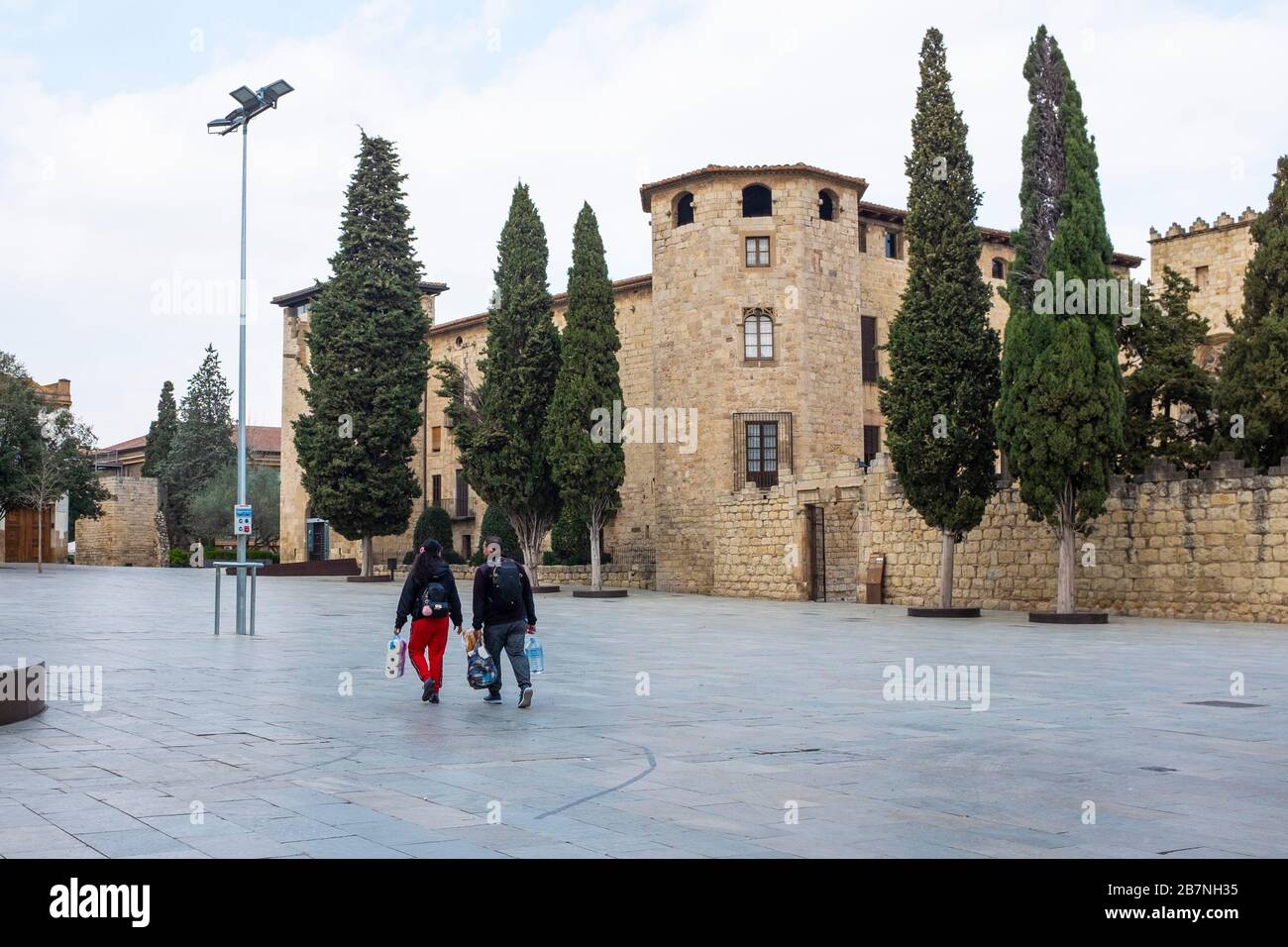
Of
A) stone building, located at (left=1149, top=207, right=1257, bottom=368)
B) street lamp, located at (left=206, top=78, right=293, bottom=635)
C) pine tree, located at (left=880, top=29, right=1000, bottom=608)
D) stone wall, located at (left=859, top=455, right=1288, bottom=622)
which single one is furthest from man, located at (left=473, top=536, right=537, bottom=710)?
stone building, located at (left=1149, top=207, right=1257, bottom=368)

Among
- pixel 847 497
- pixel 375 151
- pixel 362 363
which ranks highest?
pixel 375 151

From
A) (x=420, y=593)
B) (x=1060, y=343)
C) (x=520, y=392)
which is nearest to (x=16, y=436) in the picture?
(x=520, y=392)

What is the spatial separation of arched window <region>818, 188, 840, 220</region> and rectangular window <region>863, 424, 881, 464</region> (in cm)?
627

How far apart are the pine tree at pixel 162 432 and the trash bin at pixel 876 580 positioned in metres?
48.4

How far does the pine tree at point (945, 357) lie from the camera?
24.9 metres

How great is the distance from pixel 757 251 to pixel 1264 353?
52.8ft

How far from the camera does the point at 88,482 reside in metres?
46.5

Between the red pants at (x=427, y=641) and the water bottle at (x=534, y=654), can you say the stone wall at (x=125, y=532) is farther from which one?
the water bottle at (x=534, y=654)

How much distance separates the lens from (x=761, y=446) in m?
35.3

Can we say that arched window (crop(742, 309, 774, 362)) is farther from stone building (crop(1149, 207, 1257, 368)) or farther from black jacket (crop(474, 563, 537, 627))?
black jacket (crop(474, 563, 537, 627))

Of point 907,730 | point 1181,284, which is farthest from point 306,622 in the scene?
point 1181,284

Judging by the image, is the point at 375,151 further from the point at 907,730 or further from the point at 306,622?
the point at 907,730
